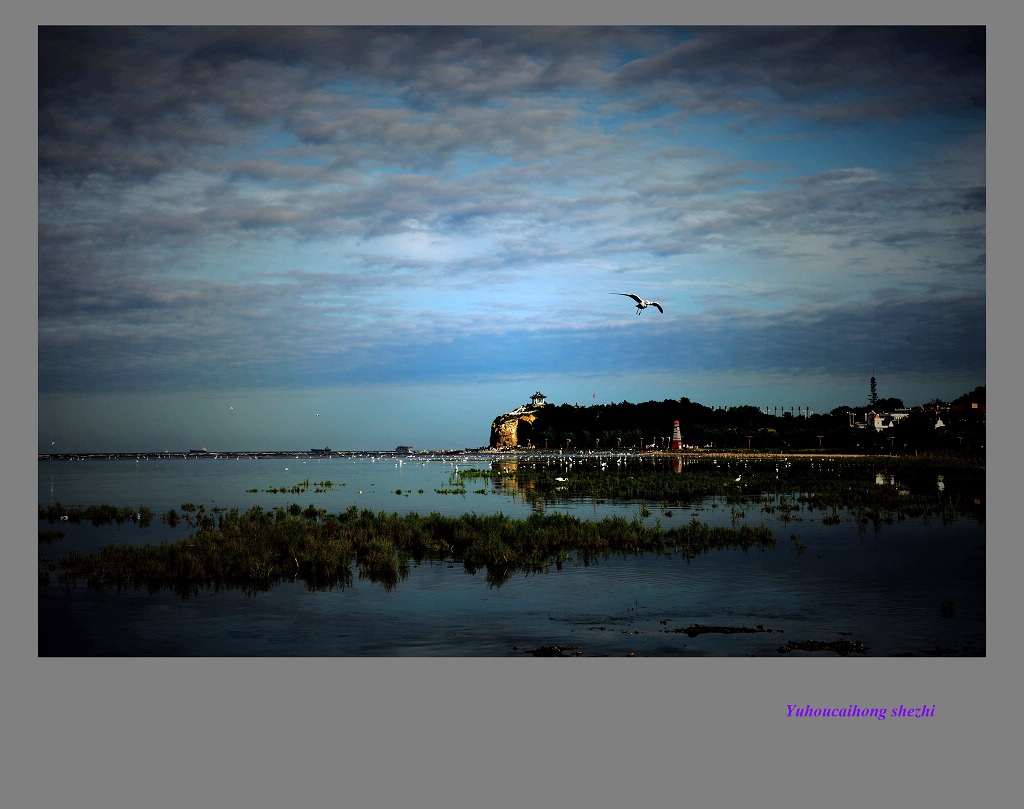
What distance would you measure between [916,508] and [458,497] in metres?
28.7

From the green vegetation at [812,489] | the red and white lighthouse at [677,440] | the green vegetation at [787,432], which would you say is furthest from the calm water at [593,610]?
the red and white lighthouse at [677,440]

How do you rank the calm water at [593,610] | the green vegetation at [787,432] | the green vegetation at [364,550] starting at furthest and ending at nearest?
the green vegetation at [787,432], the green vegetation at [364,550], the calm water at [593,610]

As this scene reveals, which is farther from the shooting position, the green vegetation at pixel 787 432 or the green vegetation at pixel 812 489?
the green vegetation at pixel 787 432

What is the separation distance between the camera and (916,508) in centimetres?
3566

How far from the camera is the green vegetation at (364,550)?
71.7ft

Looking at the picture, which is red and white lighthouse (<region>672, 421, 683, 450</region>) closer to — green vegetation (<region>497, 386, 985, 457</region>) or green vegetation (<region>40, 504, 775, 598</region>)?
green vegetation (<region>497, 386, 985, 457</region>)

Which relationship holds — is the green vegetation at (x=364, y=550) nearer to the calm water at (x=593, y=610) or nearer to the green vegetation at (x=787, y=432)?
the calm water at (x=593, y=610)

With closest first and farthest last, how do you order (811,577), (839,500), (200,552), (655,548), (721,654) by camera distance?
(721,654), (811,577), (200,552), (655,548), (839,500)

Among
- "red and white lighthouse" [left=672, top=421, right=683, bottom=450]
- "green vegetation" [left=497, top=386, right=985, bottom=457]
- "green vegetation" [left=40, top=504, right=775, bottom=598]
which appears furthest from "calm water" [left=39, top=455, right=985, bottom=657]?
"red and white lighthouse" [left=672, top=421, right=683, bottom=450]

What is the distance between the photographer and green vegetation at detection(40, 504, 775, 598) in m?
21.8

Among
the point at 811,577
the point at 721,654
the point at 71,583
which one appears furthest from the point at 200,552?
the point at 811,577

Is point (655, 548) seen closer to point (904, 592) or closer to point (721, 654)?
point (904, 592)

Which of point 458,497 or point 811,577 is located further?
point 458,497

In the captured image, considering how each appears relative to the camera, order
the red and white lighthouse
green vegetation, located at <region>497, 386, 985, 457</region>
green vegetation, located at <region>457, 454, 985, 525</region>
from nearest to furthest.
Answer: green vegetation, located at <region>457, 454, 985, 525</region> < green vegetation, located at <region>497, 386, 985, 457</region> < the red and white lighthouse
